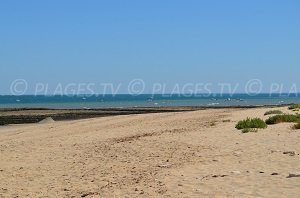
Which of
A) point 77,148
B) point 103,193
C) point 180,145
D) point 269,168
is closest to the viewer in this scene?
point 103,193

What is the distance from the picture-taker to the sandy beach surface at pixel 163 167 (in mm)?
10539

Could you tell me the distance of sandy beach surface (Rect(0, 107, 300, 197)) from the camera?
10.5 m

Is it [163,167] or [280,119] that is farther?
[280,119]

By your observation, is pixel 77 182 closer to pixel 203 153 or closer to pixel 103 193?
pixel 103 193

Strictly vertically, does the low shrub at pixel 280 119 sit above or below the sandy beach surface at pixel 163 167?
above

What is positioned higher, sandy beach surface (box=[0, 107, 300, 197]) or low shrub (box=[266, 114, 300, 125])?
low shrub (box=[266, 114, 300, 125])

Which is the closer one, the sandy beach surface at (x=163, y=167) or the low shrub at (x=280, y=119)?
the sandy beach surface at (x=163, y=167)

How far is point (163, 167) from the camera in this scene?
1336cm

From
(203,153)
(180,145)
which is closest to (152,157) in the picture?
(203,153)

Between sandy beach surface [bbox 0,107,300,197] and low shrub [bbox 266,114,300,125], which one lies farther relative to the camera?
low shrub [bbox 266,114,300,125]

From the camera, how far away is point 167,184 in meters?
11.1

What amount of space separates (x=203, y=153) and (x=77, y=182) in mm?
4699

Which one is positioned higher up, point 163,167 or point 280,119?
point 280,119

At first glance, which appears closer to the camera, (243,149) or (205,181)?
(205,181)
